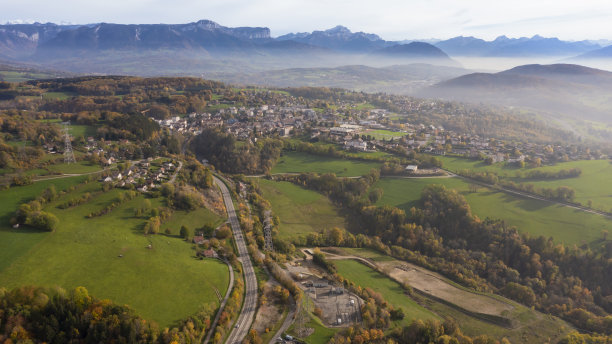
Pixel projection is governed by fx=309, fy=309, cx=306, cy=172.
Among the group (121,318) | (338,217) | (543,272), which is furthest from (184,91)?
(543,272)

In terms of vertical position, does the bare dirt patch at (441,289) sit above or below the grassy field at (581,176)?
below

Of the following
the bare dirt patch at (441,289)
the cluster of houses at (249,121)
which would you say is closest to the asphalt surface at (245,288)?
the bare dirt patch at (441,289)

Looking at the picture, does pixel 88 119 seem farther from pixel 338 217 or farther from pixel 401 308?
pixel 401 308

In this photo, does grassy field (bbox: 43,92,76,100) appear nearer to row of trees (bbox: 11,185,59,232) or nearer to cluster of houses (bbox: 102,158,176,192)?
cluster of houses (bbox: 102,158,176,192)

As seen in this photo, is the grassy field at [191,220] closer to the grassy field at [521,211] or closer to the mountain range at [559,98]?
the grassy field at [521,211]

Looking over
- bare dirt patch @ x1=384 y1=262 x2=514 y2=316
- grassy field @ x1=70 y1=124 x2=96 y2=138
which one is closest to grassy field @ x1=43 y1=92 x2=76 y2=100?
grassy field @ x1=70 y1=124 x2=96 y2=138

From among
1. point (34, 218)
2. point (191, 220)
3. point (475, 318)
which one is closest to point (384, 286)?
point (475, 318)

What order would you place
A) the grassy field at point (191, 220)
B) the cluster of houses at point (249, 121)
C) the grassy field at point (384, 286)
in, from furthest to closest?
1. the cluster of houses at point (249, 121)
2. the grassy field at point (191, 220)
3. the grassy field at point (384, 286)
